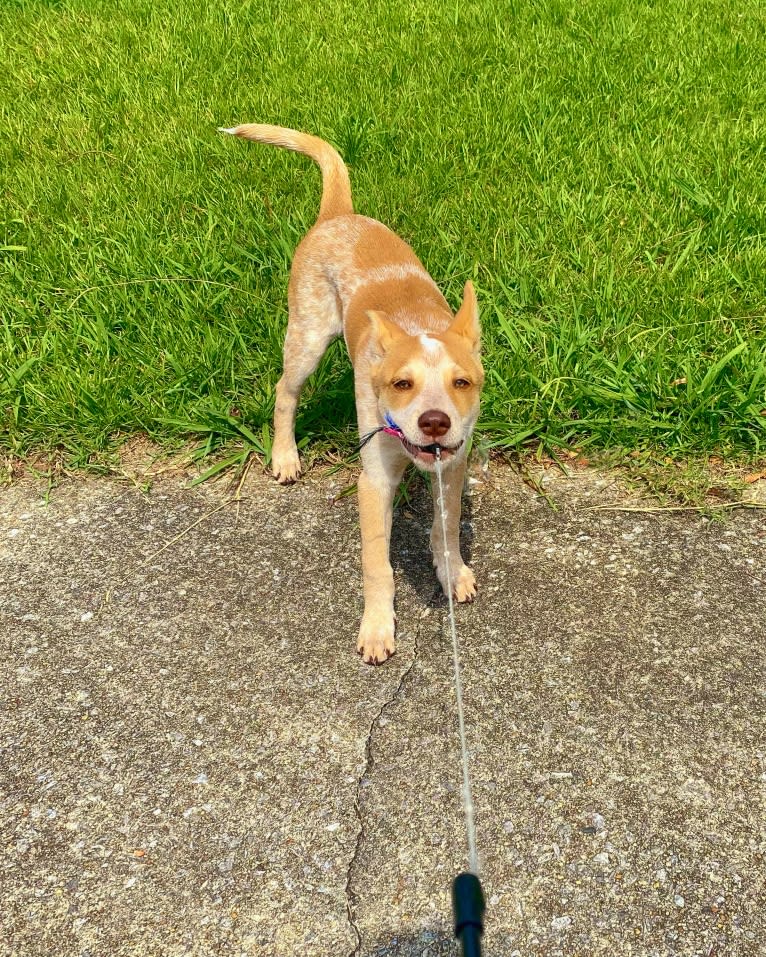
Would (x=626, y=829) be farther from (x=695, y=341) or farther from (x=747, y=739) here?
(x=695, y=341)

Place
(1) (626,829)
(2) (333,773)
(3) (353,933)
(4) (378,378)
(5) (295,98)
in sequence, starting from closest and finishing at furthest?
(3) (353,933) → (1) (626,829) → (2) (333,773) → (4) (378,378) → (5) (295,98)

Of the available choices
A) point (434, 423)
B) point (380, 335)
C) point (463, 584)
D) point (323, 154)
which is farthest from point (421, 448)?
point (323, 154)

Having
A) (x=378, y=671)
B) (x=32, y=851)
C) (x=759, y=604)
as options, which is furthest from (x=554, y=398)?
(x=32, y=851)

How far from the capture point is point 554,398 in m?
4.34

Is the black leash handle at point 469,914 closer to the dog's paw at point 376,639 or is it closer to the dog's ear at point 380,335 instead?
the dog's paw at point 376,639

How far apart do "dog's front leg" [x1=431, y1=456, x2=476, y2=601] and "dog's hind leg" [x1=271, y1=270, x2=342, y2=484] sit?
1.01 m

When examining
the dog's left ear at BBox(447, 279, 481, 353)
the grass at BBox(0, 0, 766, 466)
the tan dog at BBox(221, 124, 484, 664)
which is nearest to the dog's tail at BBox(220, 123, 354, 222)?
the tan dog at BBox(221, 124, 484, 664)

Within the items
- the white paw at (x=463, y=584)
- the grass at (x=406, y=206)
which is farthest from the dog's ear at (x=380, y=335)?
the grass at (x=406, y=206)

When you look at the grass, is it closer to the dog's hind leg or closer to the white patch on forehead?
the dog's hind leg

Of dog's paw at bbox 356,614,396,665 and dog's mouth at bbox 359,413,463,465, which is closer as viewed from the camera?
dog's mouth at bbox 359,413,463,465

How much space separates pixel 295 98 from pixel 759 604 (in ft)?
17.0

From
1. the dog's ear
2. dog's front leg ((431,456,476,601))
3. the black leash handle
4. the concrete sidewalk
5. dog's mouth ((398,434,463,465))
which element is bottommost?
the concrete sidewalk

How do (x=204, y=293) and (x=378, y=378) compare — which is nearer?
(x=378, y=378)

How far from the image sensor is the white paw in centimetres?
360
